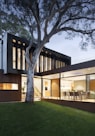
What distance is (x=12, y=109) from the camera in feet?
36.7

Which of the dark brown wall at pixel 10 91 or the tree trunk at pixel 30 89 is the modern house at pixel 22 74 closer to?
the dark brown wall at pixel 10 91

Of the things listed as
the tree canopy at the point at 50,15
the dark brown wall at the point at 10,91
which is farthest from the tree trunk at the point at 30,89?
the dark brown wall at the point at 10,91

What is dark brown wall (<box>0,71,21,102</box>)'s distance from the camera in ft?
60.1

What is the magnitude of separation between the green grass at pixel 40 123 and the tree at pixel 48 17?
11.5 feet

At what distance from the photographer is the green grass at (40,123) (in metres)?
8.19

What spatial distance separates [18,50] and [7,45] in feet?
4.48

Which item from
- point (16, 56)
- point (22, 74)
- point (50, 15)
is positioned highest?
point (50, 15)

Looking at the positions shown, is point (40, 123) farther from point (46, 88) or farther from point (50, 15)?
point (46, 88)

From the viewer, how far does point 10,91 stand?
18812 millimetres

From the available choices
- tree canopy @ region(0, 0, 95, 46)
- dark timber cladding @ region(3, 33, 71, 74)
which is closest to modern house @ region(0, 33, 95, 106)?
dark timber cladding @ region(3, 33, 71, 74)

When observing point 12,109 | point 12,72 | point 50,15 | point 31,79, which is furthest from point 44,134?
point 12,72

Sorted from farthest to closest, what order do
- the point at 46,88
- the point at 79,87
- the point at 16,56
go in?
1. the point at 79,87
2. the point at 46,88
3. the point at 16,56

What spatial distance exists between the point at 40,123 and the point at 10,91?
1015 cm

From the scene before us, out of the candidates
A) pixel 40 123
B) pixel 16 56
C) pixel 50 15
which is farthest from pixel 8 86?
pixel 40 123
